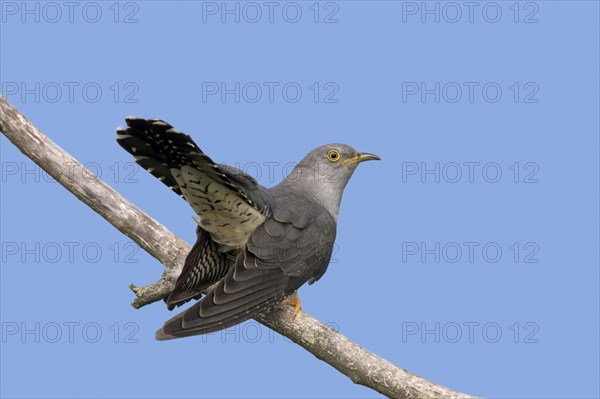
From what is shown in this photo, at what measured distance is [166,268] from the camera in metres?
7.45

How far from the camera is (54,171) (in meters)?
7.45

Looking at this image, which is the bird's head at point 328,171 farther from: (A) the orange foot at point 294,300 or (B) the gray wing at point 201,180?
(A) the orange foot at point 294,300

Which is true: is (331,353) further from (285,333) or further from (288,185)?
(288,185)


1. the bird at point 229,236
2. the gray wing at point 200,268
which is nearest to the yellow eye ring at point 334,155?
the bird at point 229,236

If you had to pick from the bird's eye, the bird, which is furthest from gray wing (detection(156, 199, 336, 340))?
the bird's eye

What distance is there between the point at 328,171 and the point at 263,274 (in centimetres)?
148

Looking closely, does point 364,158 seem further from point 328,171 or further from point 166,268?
point 166,268

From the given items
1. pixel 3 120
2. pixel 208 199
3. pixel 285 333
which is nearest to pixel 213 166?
pixel 208 199

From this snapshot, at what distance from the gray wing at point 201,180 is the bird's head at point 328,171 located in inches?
30.4

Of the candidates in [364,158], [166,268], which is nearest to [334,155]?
[364,158]

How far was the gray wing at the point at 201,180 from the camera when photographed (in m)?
6.18

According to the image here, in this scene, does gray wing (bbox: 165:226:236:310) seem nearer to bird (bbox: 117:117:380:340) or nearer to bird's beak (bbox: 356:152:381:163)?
bird (bbox: 117:117:380:340)

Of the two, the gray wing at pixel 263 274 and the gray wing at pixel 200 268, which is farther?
the gray wing at pixel 200 268

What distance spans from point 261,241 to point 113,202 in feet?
5.51
